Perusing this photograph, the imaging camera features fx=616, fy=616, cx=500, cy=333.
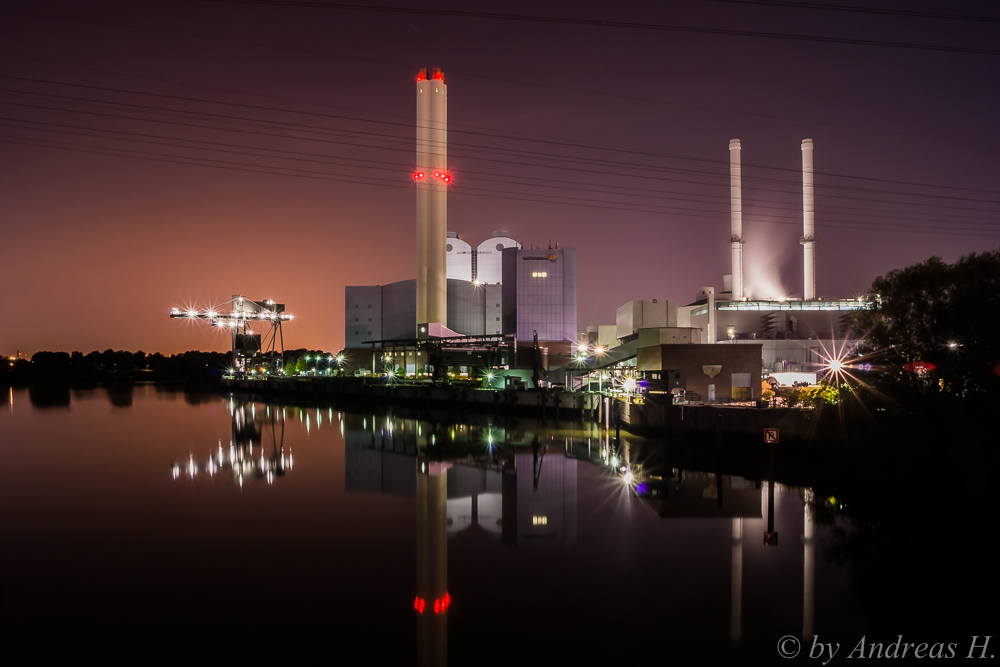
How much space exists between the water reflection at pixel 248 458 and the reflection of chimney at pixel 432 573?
566 cm

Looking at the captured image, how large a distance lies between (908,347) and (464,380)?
1212 inches

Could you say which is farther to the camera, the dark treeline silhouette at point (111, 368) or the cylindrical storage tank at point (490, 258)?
the dark treeline silhouette at point (111, 368)

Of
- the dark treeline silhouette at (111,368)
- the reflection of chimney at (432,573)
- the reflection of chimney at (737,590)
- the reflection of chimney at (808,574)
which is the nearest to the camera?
the reflection of chimney at (432,573)

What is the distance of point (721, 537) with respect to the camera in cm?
1145

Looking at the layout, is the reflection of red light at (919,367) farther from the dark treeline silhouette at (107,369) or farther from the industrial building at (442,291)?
the dark treeline silhouette at (107,369)

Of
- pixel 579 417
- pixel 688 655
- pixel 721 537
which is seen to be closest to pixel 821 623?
pixel 688 655

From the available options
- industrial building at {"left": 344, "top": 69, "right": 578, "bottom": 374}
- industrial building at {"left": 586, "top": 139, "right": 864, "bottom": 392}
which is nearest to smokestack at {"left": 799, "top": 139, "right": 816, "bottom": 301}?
industrial building at {"left": 586, "top": 139, "right": 864, "bottom": 392}

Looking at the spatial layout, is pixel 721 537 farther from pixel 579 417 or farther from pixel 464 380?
pixel 464 380

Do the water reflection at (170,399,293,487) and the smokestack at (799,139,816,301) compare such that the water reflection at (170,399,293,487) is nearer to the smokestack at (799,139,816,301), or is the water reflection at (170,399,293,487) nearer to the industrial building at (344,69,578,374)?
the industrial building at (344,69,578,374)

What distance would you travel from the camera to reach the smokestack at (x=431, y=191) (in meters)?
48.4

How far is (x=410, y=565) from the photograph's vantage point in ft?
33.6

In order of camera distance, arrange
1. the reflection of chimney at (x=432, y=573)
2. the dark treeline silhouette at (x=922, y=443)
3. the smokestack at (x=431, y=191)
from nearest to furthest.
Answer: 1. the reflection of chimney at (x=432, y=573)
2. the dark treeline silhouette at (x=922, y=443)
3. the smokestack at (x=431, y=191)

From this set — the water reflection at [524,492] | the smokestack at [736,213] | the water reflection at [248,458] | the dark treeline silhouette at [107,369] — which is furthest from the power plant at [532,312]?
the dark treeline silhouette at [107,369]

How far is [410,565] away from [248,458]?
48.2 ft
